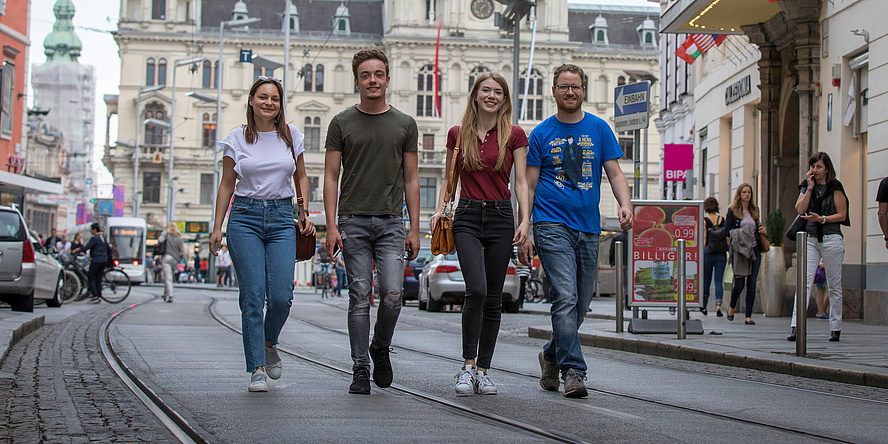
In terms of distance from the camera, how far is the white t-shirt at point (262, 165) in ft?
22.2

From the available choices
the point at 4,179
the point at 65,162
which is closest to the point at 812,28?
the point at 4,179

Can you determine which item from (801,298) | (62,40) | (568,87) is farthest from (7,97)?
(62,40)

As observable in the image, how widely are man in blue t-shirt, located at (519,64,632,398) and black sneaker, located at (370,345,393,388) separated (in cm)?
102

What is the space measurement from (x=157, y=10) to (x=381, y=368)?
7594cm

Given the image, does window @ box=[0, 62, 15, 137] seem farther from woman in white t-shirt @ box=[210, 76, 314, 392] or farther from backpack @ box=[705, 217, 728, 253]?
woman in white t-shirt @ box=[210, 76, 314, 392]

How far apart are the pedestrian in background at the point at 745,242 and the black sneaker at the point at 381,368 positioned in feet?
29.8

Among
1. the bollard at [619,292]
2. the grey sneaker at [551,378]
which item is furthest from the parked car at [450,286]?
the grey sneaker at [551,378]

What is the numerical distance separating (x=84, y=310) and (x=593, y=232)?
47.4ft

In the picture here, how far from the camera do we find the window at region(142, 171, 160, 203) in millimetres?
79438

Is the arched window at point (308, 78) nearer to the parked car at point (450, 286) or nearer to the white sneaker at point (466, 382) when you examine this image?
the parked car at point (450, 286)

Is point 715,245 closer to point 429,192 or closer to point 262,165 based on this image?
point 262,165

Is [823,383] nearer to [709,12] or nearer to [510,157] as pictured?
[510,157]

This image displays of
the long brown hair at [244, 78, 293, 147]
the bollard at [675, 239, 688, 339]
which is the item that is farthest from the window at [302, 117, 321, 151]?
the long brown hair at [244, 78, 293, 147]

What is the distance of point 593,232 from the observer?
6949 mm
